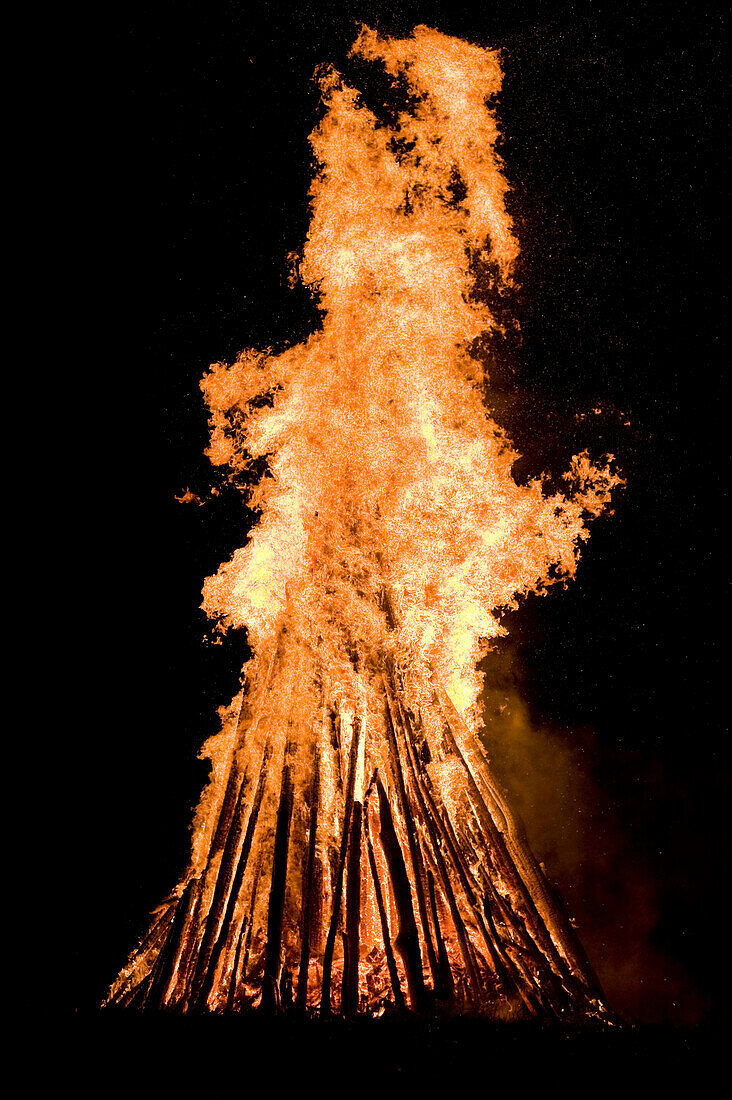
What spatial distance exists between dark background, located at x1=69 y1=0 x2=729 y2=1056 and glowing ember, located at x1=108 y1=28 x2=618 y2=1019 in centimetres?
18

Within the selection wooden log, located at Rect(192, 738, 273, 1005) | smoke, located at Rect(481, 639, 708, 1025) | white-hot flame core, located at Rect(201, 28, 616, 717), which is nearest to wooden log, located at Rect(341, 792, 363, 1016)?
wooden log, located at Rect(192, 738, 273, 1005)

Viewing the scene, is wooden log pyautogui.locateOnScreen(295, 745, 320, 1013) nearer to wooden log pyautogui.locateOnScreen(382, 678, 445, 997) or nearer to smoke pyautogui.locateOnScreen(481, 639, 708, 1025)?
wooden log pyautogui.locateOnScreen(382, 678, 445, 997)

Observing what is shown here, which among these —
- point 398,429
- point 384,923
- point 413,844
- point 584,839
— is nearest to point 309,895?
point 384,923

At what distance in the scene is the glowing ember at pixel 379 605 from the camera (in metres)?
2.24

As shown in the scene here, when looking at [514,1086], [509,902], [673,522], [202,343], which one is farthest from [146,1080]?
[673,522]

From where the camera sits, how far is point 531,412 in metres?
2.92

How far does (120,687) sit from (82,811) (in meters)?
0.87

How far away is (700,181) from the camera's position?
2.70 m

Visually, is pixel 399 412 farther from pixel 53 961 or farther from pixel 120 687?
pixel 53 961

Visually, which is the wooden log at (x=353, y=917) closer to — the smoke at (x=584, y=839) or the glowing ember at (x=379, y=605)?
the glowing ember at (x=379, y=605)

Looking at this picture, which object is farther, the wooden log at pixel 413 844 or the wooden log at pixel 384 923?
the wooden log at pixel 413 844

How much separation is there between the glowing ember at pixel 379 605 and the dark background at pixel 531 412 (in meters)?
0.18

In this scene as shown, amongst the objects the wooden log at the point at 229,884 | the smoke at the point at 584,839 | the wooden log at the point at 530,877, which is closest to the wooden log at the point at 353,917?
the wooden log at the point at 229,884

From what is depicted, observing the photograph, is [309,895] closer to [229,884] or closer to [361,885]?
[361,885]
